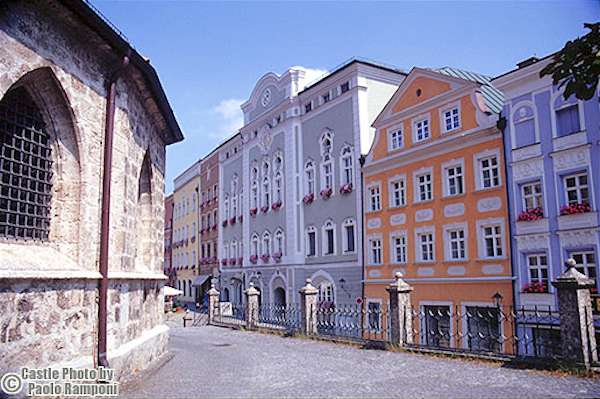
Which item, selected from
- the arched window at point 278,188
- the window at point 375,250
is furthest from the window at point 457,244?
the arched window at point 278,188

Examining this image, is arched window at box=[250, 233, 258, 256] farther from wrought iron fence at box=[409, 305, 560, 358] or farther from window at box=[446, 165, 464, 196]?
window at box=[446, 165, 464, 196]

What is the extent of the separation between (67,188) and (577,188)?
673 inches

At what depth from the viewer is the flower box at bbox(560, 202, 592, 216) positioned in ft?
60.1

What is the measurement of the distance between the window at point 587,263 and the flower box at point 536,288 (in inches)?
53.9

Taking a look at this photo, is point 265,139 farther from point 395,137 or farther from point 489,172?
point 489,172

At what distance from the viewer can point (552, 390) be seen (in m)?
8.12

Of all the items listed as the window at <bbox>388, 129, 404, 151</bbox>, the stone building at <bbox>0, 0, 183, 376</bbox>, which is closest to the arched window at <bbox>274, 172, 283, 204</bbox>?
the window at <bbox>388, 129, 404, 151</bbox>

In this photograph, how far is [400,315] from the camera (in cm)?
1344

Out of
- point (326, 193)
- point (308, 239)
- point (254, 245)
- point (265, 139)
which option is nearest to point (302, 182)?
point (326, 193)

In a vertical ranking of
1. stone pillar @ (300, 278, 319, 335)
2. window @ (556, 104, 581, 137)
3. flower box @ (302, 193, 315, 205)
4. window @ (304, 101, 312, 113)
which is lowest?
stone pillar @ (300, 278, 319, 335)

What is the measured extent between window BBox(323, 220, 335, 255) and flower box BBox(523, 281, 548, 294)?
12.2 meters

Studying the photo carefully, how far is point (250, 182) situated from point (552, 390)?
33225mm

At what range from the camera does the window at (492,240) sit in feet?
69.5

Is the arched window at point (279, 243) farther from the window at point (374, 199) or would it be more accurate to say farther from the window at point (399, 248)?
the window at point (399, 248)
